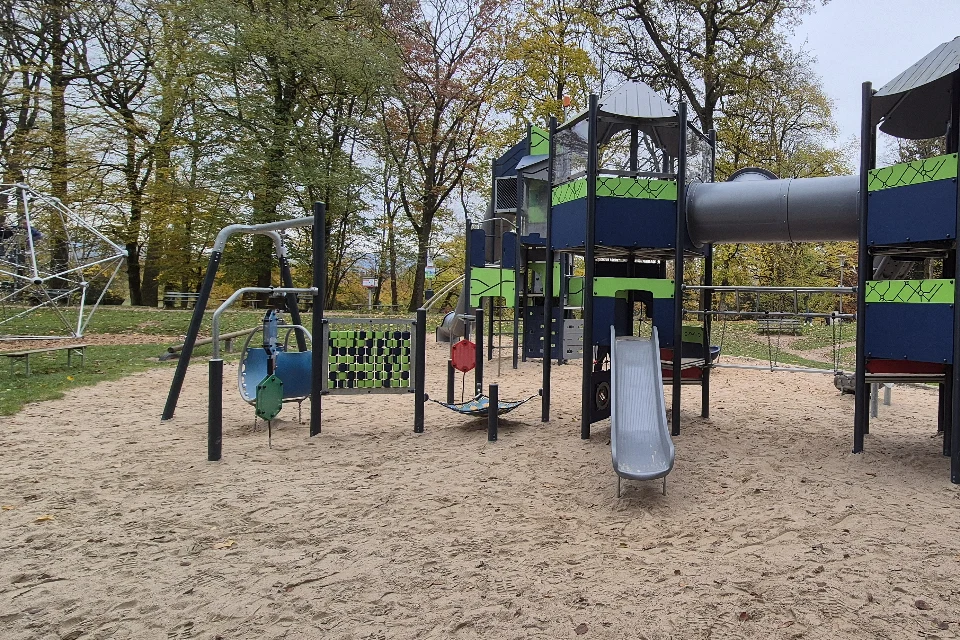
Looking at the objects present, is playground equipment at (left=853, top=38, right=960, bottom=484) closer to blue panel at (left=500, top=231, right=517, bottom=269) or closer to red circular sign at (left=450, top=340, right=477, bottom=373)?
red circular sign at (left=450, top=340, right=477, bottom=373)

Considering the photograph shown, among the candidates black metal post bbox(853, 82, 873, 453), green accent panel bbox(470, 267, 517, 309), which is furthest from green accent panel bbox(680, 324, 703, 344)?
green accent panel bbox(470, 267, 517, 309)

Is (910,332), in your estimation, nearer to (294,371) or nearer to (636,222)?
(636,222)

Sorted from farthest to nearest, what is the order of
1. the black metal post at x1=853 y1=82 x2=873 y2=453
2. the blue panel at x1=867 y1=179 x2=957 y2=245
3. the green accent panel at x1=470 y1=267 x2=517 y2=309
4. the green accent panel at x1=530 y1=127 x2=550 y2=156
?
the green accent panel at x1=530 y1=127 x2=550 y2=156 → the green accent panel at x1=470 y1=267 x2=517 y2=309 → the black metal post at x1=853 y1=82 x2=873 y2=453 → the blue panel at x1=867 y1=179 x2=957 y2=245

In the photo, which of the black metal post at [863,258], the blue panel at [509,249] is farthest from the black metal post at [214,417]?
the blue panel at [509,249]

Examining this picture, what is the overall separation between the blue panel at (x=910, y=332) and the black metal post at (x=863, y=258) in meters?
0.07

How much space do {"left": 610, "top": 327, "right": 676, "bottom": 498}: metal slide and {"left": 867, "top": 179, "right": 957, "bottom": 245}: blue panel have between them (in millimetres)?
2226

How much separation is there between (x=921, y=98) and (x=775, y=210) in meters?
1.86

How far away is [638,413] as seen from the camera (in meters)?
5.52

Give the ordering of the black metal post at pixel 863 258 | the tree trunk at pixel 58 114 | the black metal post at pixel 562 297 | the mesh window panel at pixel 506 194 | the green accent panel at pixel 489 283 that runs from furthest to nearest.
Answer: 1. the tree trunk at pixel 58 114
2. the mesh window panel at pixel 506 194
3. the green accent panel at pixel 489 283
4. the black metal post at pixel 562 297
5. the black metal post at pixel 863 258

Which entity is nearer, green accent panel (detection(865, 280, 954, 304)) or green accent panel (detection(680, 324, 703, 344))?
green accent panel (detection(865, 280, 954, 304))

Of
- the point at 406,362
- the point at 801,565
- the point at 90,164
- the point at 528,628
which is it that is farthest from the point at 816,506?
the point at 90,164

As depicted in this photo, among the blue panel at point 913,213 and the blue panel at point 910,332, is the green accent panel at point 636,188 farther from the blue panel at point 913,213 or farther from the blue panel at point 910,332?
the blue panel at point 910,332

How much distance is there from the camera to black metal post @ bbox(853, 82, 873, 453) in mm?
5621

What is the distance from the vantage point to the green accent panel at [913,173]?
5066 millimetres
